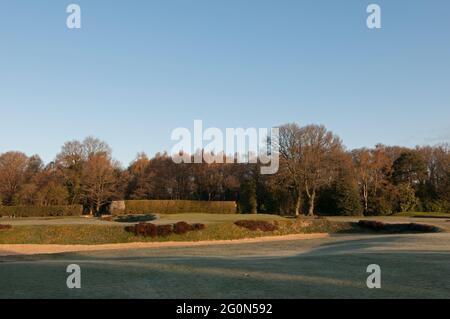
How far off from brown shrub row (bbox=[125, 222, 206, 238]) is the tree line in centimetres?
2683

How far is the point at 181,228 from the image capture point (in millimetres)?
36750

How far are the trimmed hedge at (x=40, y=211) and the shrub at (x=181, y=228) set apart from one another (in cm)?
3067

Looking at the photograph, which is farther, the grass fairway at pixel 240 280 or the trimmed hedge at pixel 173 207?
the trimmed hedge at pixel 173 207

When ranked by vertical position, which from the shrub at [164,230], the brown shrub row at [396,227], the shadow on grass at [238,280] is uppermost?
the shadow on grass at [238,280]

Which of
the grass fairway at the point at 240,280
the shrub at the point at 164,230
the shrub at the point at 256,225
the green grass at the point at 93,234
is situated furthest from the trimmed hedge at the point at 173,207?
the grass fairway at the point at 240,280

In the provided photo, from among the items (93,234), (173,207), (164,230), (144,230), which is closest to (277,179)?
(173,207)

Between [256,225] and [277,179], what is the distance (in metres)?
23.2

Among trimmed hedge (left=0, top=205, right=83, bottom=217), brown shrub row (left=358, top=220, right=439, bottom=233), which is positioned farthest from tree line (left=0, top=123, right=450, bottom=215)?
brown shrub row (left=358, top=220, right=439, bottom=233)

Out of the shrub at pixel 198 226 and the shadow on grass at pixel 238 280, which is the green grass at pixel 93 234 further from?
the shadow on grass at pixel 238 280

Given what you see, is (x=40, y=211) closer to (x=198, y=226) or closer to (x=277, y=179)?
(x=198, y=226)

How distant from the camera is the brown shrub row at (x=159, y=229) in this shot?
117 ft
